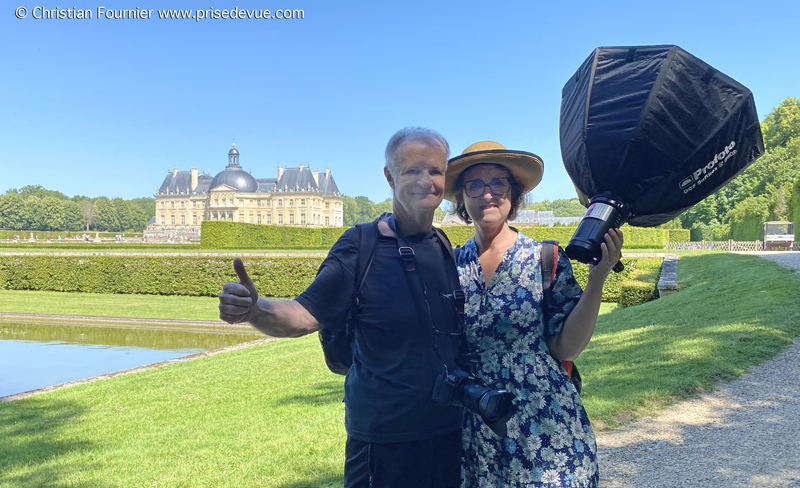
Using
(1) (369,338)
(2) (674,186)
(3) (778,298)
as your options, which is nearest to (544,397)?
(1) (369,338)

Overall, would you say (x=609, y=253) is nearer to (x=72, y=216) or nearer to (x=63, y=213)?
(x=63, y=213)

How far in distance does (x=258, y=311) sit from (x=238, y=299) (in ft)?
0.33

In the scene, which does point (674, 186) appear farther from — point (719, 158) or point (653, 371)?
point (653, 371)

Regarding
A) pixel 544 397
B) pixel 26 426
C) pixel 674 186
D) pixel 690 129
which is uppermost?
pixel 690 129

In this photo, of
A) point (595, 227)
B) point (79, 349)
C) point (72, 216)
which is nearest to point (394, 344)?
point (595, 227)

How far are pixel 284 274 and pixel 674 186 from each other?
19.4 metres

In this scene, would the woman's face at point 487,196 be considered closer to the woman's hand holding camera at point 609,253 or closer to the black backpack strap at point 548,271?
the black backpack strap at point 548,271

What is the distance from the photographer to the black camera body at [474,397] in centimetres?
158

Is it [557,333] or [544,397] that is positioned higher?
[557,333]

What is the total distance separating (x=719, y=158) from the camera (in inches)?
63.8

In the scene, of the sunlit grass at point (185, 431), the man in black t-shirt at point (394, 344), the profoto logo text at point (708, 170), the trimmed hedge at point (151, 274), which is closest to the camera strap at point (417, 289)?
the man in black t-shirt at point (394, 344)

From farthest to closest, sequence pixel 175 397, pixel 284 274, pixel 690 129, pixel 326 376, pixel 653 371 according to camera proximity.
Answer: pixel 284 274, pixel 326 376, pixel 175 397, pixel 653 371, pixel 690 129

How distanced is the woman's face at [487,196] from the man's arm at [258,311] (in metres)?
0.75

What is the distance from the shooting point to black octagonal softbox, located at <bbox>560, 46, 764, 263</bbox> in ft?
5.20
